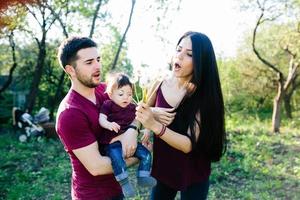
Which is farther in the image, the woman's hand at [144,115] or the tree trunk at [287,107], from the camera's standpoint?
the tree trunk at [287,107]

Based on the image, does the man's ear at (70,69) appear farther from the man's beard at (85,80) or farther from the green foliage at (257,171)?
the green foliage at (257,171)

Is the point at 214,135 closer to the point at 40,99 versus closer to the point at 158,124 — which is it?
the point at 158,124

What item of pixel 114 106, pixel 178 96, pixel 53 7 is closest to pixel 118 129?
pixel 114 106

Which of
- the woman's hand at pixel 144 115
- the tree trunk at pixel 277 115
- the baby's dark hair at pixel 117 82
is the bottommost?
the tree trunk at pixel 277 115

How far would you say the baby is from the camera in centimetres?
219

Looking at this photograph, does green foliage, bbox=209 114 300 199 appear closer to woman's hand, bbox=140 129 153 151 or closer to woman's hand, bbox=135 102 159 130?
woman's hand, bbox=140 129 153 151

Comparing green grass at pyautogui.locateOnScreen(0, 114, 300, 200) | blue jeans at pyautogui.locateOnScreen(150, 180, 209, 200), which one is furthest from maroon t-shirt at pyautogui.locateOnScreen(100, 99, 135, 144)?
green grass at pyautogui.locateOnScreen(0, 114, 300, 200)

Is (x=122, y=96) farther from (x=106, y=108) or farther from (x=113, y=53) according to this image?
(x=113, y=53)

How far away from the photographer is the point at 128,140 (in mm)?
2275

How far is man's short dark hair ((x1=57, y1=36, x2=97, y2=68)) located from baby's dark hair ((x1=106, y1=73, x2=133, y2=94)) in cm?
28

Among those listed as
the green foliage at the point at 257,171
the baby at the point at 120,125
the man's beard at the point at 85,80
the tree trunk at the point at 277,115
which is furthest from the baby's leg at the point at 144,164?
the tree trunk at the point at 277,115

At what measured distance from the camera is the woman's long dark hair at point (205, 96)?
251 centimetres

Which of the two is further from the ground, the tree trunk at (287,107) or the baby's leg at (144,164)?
the baby's leg at (144,164)

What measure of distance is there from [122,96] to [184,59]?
1.51ft
